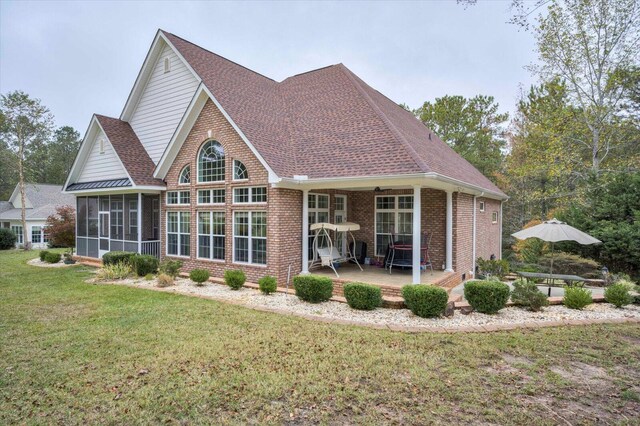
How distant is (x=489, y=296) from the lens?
23.2ft

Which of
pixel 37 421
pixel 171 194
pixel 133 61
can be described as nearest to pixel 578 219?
pixel 171 194

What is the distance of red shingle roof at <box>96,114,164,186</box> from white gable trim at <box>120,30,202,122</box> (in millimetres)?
733

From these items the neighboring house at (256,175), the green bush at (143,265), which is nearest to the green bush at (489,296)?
the neighboring house at (256,175)

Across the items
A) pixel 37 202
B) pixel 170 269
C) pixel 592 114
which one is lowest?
pixel 170 269

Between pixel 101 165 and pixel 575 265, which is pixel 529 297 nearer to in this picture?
pixel 575 265

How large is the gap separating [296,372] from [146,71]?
47.6ft

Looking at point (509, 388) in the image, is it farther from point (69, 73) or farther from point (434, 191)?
point (69, 73)

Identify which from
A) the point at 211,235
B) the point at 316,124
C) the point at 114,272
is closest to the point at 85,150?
the point at 114,272

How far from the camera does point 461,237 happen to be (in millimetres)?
11172

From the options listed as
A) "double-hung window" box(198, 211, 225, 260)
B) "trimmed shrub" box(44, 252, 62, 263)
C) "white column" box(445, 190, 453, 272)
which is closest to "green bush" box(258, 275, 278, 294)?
"double-hung window" box(198, 211, 225, 260)

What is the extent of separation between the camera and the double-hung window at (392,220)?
38.0ft

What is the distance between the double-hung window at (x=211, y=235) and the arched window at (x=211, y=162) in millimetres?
1179

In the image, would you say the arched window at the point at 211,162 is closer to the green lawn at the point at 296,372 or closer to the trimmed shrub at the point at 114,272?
the trimmed shrub at the point at 114,272

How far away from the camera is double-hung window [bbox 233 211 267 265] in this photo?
9.93m
